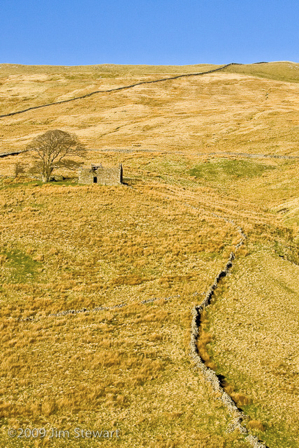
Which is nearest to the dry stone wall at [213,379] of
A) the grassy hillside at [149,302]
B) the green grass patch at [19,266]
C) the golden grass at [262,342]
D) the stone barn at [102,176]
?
the grassy hillside at [149,302]

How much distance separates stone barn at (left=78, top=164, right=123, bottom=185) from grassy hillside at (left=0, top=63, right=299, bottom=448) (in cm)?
234

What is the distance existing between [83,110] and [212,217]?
339ft

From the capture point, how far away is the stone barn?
162 feet

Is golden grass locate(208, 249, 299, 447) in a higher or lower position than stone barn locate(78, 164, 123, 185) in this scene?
lower

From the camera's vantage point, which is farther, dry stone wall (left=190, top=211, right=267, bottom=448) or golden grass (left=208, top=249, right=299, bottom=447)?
golden grass (left=208, top=249, right=299, bottom=447)

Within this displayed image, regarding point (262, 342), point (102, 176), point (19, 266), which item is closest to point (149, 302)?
point (262, 342)

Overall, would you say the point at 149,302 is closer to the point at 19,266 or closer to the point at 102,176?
the point at 19,266

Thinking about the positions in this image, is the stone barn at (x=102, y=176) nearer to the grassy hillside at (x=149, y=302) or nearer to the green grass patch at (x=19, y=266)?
the grassy hillside at (x=149, y=302)

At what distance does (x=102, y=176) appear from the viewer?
163 feet

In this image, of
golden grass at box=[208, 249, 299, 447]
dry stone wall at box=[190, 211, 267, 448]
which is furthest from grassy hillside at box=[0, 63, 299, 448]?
dry stone wall at box=[190, 211, 267, 448]

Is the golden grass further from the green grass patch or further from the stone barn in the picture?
the stone barn

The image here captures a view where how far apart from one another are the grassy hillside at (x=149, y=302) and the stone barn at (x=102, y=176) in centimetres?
234

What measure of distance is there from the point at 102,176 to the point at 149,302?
2816cm

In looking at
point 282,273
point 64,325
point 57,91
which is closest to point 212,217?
point 282,273
